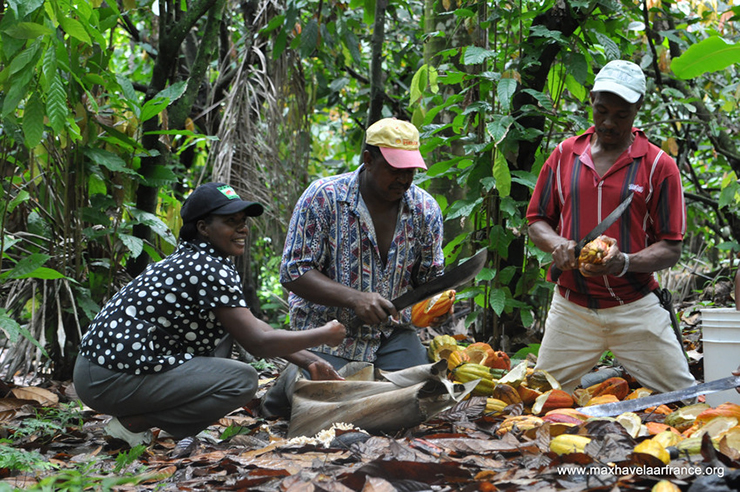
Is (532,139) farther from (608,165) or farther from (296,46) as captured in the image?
(296,46)

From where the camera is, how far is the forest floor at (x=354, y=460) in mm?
2002

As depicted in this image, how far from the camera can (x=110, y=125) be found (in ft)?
13.1

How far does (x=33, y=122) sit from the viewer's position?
2.81m

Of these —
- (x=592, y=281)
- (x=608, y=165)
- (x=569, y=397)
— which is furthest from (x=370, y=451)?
(x=608, y=165)

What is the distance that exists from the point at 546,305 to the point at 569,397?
1.21m

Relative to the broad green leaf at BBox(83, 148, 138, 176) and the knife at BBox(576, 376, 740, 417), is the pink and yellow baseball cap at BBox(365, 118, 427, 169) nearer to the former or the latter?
the knife at BBox(576, 376, 740, 417)

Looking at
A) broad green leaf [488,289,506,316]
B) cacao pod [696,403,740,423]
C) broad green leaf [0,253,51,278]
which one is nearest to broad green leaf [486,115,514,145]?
broad green leaf [488,289,506,316]

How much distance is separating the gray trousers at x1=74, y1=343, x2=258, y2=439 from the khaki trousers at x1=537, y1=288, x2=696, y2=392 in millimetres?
1390

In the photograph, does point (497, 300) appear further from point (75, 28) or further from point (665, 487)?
point (75, 28)

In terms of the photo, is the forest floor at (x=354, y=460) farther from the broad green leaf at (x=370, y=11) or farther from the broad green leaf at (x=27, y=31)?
the broad green leaf at (x=370, y=11)

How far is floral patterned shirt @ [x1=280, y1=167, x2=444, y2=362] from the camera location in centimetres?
337

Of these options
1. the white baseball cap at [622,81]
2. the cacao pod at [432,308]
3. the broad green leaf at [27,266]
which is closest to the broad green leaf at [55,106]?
the broad green leaf at [27,266]

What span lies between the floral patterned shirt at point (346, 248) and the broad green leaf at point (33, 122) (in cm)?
112

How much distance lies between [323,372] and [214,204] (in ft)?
2.75
